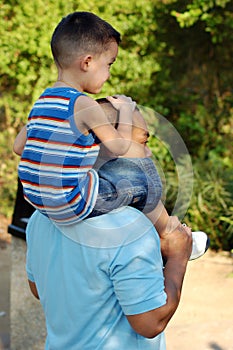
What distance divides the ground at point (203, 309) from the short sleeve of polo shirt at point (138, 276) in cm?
287

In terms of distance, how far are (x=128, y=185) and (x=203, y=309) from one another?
3.57 metres

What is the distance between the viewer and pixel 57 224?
153cm

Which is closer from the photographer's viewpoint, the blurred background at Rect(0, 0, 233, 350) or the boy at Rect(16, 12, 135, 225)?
the boy at Rect(16, 12, 135, 225)

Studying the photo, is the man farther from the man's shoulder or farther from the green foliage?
the green foliage

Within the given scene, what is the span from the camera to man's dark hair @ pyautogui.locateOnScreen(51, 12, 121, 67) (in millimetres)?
1562

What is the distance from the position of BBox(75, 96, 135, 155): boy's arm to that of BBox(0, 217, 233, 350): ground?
9.44 ft

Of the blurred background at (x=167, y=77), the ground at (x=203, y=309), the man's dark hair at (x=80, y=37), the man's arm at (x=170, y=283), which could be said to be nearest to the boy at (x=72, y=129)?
the man's dark hair at (x=80, y=37)

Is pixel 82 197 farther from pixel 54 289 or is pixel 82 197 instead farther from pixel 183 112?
pixel 183 112

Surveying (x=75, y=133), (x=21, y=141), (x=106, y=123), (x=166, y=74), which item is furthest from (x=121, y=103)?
(x=166, y=74)

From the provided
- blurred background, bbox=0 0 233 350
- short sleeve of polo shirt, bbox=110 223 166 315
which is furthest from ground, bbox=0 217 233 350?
short sleeve of polo shirt, bbox=110 223 166 315

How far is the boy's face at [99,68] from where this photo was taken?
1.58 metres

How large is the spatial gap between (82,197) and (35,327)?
2.71 m

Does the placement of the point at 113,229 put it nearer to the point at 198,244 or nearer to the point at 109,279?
the point at 109,279

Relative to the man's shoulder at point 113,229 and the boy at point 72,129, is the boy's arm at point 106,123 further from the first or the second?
the man's shoulder at point 113,229
